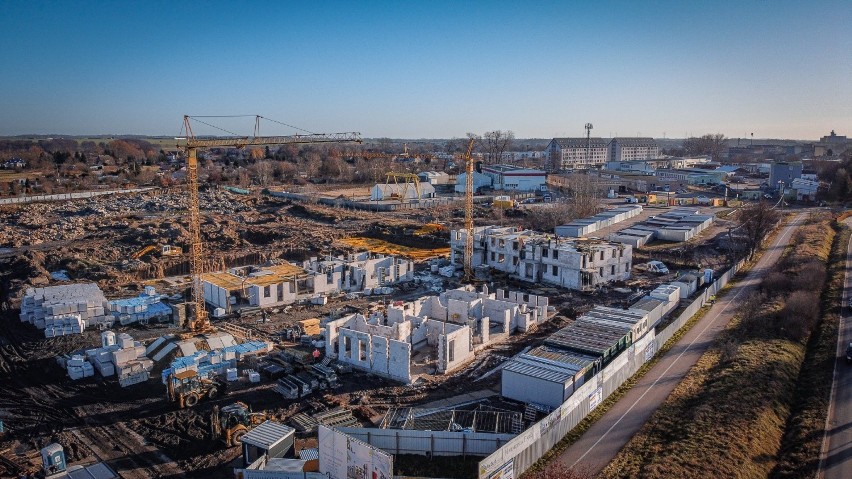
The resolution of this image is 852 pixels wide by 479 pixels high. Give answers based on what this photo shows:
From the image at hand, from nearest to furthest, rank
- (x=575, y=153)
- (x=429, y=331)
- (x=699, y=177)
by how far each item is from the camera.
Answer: (x=429, y=331), (x=699, y=177), (x=575, y=153)

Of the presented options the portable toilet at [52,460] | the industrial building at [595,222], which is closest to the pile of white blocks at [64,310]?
the portable toilet at [52,460]

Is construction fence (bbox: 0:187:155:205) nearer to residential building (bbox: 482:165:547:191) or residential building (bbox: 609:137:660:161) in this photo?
residential building (bbox: 482:165:547:191)

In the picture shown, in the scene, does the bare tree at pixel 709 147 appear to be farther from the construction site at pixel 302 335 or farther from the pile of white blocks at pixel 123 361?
the pile of white blocks at pixel 123 361

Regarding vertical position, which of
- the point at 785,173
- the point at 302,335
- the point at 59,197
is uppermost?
the point at 785,173

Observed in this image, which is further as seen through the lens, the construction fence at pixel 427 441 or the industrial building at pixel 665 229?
the industrial building at pixel 665 229

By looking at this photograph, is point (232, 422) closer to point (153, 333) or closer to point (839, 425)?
point (153, 333)

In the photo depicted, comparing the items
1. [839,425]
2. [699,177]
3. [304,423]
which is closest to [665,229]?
[839,425]
